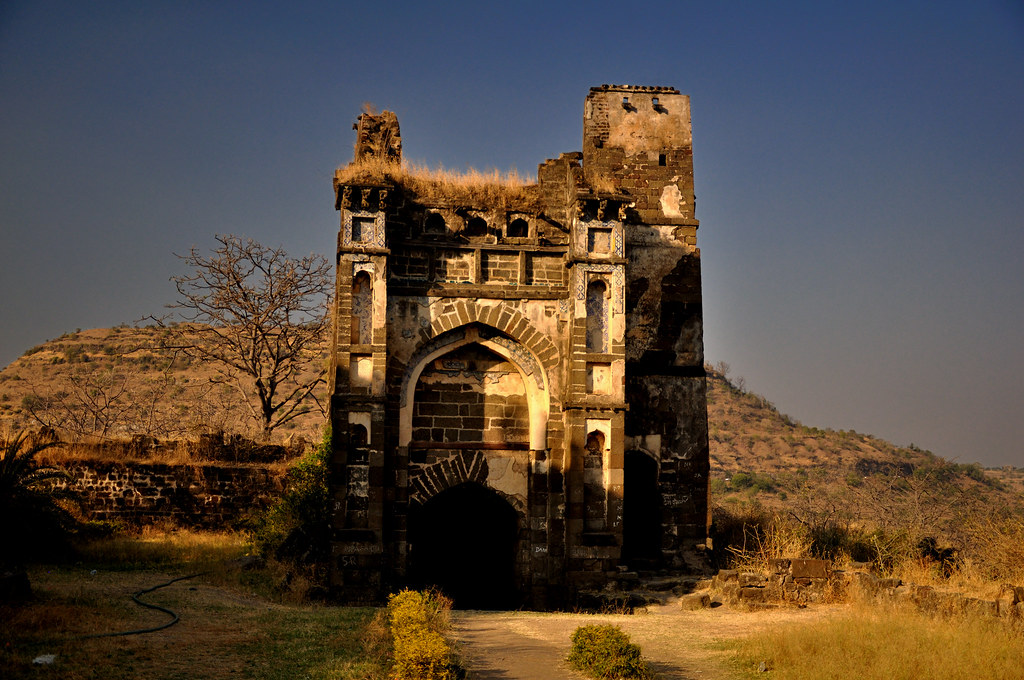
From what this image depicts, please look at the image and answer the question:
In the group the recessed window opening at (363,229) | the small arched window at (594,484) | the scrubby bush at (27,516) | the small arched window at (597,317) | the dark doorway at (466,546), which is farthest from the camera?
the dark doorway at (466,546)

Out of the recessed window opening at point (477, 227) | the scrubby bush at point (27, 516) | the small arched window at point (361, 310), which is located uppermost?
the recessed window opening at point (477, 227)

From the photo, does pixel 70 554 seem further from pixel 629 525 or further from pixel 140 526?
pixel 629 525

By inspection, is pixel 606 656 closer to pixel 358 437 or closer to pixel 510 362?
pixel 358 437

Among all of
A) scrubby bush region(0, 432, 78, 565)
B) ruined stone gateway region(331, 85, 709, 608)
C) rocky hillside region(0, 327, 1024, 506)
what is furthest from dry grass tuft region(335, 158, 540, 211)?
rocky hillside region(0, 327, 1024, 506)

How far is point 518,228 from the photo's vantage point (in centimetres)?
1733

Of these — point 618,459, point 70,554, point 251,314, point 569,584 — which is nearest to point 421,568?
point 569,584

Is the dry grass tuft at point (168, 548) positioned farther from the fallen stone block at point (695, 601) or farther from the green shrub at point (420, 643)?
the fallen stone block at point (695, 601)

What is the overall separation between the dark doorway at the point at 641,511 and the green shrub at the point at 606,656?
8.15 m

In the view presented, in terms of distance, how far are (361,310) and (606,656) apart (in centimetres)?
807

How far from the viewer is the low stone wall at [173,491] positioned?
2030 centimetres

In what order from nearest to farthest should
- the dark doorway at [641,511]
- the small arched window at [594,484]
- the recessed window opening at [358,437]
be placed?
the recessed window opening at [358,437] < the small arched window at [594,484] < the dark doorway at [641,511]

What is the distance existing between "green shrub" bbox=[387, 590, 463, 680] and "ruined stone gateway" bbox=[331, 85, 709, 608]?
4.03m

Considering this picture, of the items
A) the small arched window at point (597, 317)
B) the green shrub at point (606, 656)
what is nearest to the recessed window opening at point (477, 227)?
the small arched window at point (597, 317)

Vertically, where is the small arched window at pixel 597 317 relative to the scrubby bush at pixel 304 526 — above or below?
above
